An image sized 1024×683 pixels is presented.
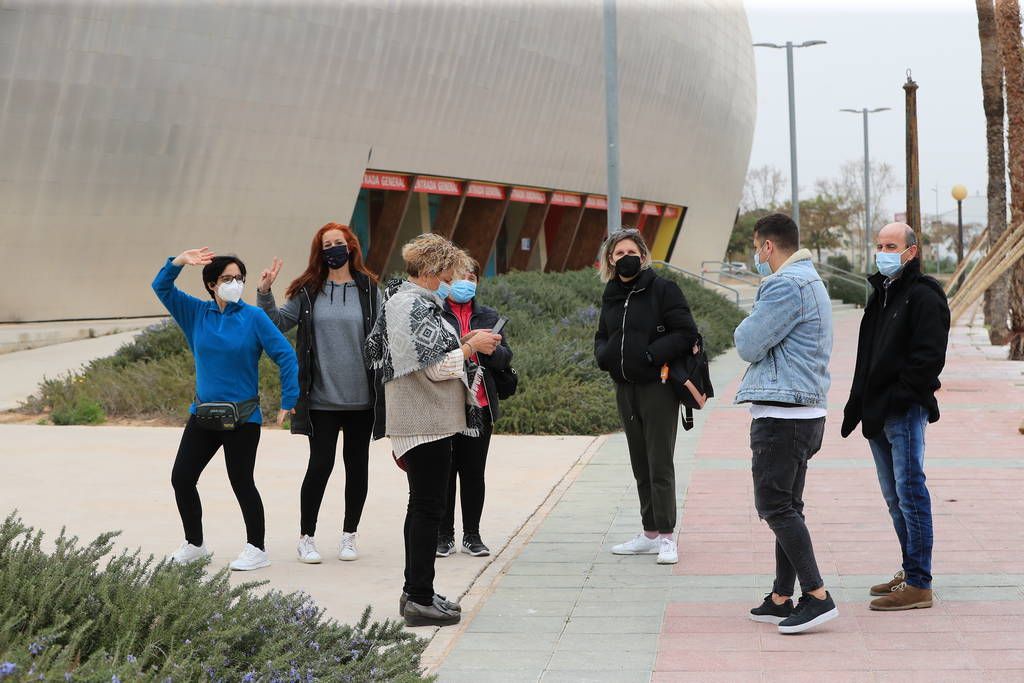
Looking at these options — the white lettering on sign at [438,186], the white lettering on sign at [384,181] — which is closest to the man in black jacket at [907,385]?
the white lettering on sign at [384,181]

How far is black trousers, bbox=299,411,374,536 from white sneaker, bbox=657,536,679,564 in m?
1.72

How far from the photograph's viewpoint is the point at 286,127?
1040 inches

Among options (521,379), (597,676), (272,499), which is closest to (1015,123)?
(521,379)

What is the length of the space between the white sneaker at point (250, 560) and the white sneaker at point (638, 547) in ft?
6.50

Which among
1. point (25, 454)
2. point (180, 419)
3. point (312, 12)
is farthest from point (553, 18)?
point (25, 454)

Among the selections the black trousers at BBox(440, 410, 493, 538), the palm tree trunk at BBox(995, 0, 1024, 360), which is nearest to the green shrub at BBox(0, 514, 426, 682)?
the black trousers at BBox(440, 410, 493, 538)

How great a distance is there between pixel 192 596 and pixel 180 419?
9.44m

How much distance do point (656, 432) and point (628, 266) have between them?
0.93m

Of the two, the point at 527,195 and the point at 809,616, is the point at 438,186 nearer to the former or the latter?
the point at 527,195

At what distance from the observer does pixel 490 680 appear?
5121mm

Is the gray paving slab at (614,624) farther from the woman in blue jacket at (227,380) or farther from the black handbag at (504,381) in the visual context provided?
the woman in blue jacket at (227,380)

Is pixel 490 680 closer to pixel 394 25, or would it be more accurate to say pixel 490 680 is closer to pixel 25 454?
pixel 25 454

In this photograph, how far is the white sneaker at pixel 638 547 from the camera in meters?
7.36

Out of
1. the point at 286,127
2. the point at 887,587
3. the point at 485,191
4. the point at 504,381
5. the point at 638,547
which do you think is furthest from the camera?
the point at 485,191
